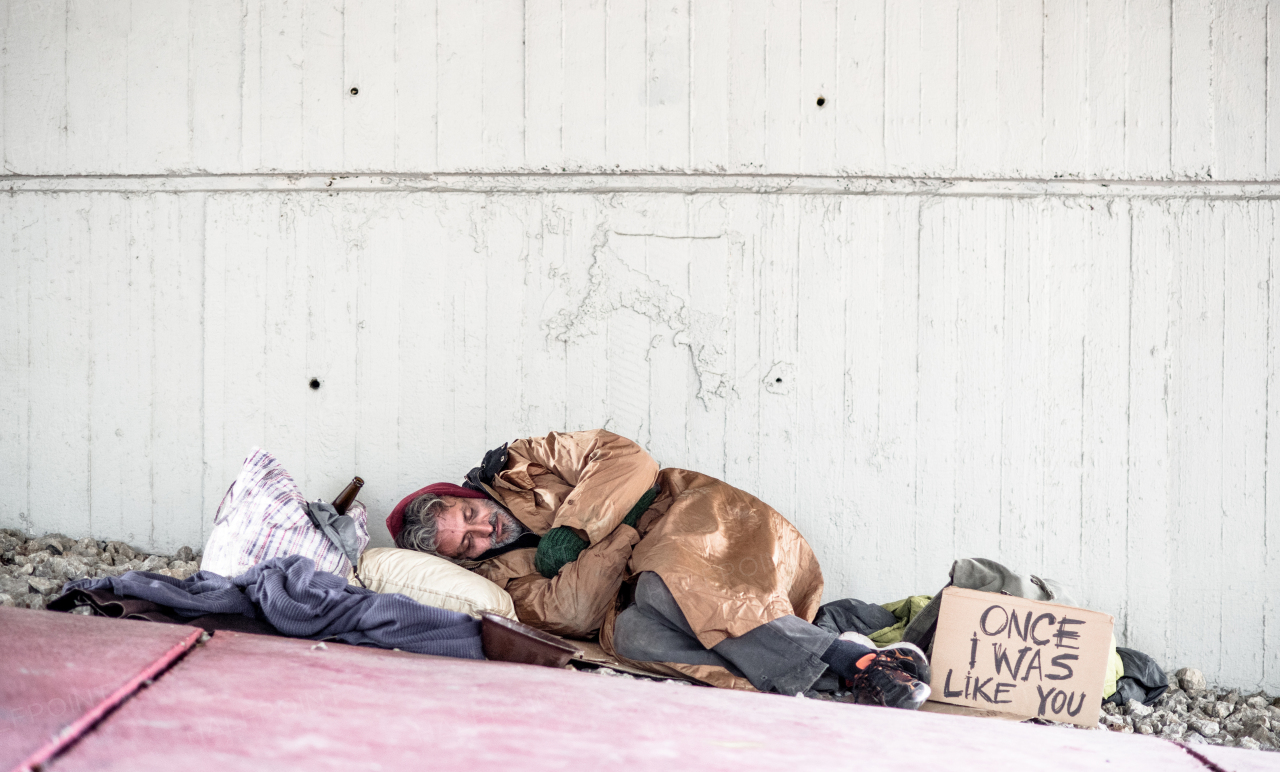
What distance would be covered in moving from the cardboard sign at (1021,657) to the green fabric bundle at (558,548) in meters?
0.90

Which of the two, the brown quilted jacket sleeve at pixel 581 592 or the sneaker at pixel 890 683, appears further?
the brown quilted jacket sleeve at pixel 581 592

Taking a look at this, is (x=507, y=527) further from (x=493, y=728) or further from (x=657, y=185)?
(x=493, y=728)

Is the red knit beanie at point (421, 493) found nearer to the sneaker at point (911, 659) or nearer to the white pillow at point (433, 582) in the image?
the white pillow at point (433, 582)

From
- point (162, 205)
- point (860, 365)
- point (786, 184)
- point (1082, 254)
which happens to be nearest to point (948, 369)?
point (860, 365)

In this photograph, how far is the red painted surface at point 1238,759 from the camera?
3.05ft

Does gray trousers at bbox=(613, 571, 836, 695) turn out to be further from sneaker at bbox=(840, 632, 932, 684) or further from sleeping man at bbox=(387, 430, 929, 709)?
sneaker at bbox=(840, 632, 932, 684)

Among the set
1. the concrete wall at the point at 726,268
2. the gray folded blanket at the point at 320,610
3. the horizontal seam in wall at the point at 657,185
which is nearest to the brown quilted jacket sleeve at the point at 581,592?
the gray folded blanket at the point at 320,610

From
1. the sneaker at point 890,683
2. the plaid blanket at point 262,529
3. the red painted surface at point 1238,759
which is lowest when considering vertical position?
the sneaker at point 890,683

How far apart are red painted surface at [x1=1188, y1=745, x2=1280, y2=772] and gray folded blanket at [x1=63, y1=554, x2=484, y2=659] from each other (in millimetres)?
1241

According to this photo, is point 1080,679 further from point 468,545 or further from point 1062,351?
Answer: point 468,545

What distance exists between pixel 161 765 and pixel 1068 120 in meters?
2.93

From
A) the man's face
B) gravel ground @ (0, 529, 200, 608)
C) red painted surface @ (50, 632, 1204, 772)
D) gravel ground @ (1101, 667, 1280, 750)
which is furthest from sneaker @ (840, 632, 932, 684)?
gravel ground @ (0, 529, 200, 608)

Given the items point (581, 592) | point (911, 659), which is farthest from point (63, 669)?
point (911, 659)

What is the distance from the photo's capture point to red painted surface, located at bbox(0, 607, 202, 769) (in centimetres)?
64
